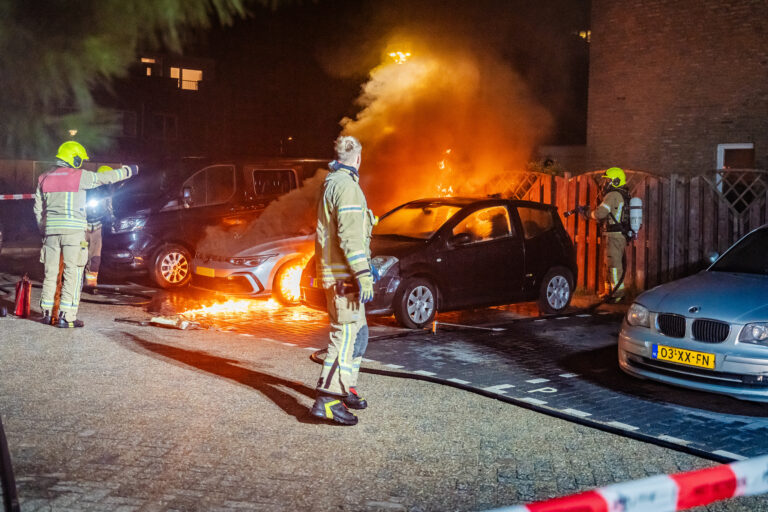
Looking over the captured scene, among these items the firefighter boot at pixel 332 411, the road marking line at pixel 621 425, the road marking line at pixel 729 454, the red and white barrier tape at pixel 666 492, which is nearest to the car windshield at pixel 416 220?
the road marking line at pixel 621 425

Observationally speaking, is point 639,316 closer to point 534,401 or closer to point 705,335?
point 705,335

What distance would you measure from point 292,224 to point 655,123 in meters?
10.1

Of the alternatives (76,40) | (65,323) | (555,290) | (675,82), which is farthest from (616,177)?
(76,40)

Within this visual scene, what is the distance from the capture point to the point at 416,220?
1098 cm

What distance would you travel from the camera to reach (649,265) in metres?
13.0

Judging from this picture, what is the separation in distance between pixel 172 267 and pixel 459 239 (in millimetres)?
5613

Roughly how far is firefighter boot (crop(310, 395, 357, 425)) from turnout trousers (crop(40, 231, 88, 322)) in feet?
15.8

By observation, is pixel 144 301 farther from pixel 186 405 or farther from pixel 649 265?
pixel 649 265

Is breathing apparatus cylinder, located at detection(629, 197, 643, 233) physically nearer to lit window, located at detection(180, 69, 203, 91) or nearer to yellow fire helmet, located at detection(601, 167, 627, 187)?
yellow fire helmet, located at detection(601, 167, 627, 187)

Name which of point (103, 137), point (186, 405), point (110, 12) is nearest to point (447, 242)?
point (186, 405)

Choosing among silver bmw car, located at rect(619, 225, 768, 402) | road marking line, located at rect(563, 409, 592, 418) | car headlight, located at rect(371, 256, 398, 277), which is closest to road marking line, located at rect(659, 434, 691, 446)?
road marking line, located at rect(563, 409, 592, 418)

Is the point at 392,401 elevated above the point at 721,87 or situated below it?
below

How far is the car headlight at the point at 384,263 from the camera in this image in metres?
9.69

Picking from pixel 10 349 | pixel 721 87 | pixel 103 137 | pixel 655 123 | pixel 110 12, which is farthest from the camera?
pixel 655 123
